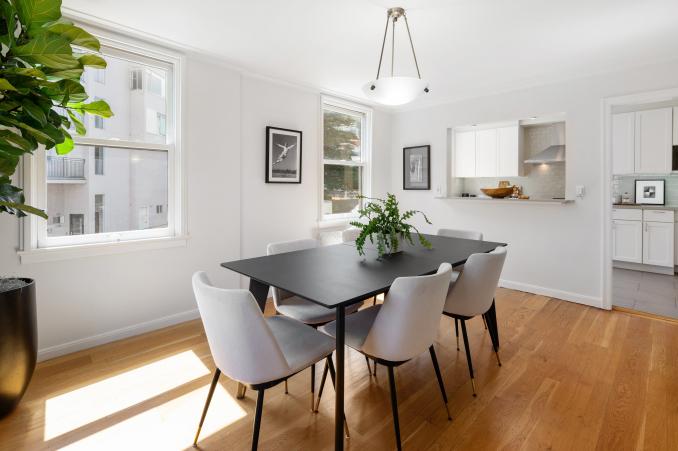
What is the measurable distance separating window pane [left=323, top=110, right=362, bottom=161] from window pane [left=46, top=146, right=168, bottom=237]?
2.08 metres

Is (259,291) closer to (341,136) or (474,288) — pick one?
(474,288)

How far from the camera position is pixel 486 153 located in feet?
15.7

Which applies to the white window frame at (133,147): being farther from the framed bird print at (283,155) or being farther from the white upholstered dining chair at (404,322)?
the white upholstered dining chair at (404,322)

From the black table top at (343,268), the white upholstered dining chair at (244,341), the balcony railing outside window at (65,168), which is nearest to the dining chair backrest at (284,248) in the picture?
the black table top at (343,268)

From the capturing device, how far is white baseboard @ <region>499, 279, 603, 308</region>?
12.5 ft

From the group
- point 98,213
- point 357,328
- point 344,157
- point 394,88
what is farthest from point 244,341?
point 344,157

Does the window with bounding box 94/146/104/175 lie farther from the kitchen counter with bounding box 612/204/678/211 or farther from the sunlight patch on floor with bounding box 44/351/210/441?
→ the kitchen counter with bounding box 612/204/678/211

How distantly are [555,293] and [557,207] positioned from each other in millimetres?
971

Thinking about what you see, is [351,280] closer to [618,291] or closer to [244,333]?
[244,333]

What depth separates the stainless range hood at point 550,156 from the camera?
14.6 feet

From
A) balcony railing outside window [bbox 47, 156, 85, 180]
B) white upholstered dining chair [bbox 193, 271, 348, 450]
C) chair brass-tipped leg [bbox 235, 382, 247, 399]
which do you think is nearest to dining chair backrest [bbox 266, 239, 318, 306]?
chair brass-tipped leg [bbox 235, 382, 247, 399]

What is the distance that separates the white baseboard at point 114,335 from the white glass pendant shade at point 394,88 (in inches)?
99.5

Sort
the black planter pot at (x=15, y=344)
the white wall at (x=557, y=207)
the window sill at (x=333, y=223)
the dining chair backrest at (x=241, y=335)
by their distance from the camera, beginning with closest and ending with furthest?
the dining chair backrest at (x=241, y=335) < the black planter pot at (x=15, y=344) < the white wall at (x=557, y=207) < the window sill at (x=333, y=223)

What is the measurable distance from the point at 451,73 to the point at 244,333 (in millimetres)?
3448
